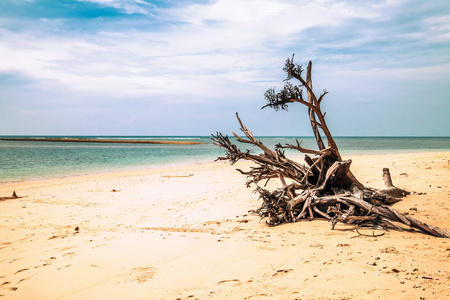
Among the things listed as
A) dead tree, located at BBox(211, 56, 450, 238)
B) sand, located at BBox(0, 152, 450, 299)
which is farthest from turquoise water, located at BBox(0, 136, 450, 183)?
sand, located at BBox(0, 152, 450, 299)

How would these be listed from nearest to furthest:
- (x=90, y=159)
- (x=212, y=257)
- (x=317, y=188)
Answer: (x=212, y=257)
(x=317, y=188)
(x=90, y=159)

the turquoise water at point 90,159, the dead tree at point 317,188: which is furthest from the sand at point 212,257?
the turquoise water at point 90,159

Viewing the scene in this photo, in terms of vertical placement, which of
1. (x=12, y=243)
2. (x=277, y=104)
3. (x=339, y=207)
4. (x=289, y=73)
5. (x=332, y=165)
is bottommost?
(x=12, y=243)

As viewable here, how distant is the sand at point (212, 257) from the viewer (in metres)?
3.57

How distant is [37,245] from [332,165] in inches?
243

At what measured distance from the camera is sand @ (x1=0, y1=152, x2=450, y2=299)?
3.57 m

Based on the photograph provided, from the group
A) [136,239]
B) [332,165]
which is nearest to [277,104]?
[332,165]

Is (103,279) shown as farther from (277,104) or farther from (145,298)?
(277,104)

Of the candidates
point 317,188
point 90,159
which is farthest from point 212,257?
point 90,159

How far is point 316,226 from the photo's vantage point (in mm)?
6086

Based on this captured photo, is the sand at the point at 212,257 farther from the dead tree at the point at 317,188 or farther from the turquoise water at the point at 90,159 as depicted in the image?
the turquoise water at the point at 90,159

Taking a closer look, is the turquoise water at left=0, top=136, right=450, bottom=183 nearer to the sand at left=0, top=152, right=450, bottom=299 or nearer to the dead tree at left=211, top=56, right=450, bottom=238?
the dead tree at left=211, top=56, right=450, bottom=238

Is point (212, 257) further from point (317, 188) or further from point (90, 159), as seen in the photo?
point (90, 159)

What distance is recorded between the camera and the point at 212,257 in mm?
4664
